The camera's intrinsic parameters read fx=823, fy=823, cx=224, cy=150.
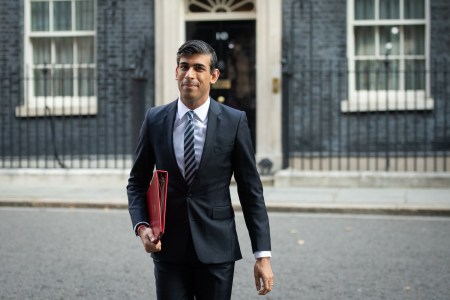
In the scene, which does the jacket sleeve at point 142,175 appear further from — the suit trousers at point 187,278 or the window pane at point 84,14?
the window pane at point 84,14

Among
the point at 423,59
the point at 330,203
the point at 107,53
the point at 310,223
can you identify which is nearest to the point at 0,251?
the point at 310,223

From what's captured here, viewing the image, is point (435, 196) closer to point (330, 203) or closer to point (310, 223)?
point (330, 203)

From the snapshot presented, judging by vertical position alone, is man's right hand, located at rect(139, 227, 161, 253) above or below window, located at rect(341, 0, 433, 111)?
below

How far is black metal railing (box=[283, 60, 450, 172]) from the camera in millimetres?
14047

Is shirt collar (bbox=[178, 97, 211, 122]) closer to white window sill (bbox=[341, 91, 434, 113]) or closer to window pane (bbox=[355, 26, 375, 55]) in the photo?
white window sill (bbox=[341, 91, 434, 113])

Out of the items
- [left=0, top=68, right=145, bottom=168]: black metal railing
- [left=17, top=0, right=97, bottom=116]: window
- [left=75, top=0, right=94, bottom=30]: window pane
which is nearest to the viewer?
[left=0, top=68, right=145, bottom=168]: black metal railing

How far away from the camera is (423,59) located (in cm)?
1447

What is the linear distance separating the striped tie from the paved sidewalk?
25.0 ft

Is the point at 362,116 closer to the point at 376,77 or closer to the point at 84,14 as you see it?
the point at 376,77

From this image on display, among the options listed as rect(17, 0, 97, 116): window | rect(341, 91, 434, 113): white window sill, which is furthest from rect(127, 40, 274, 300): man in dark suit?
rect(17, 0, 97, 116): window

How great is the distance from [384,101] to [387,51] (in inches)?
35.6

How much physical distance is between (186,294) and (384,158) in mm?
11066

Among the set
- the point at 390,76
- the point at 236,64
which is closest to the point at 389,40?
the point at 390,76

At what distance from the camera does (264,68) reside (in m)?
14.5
